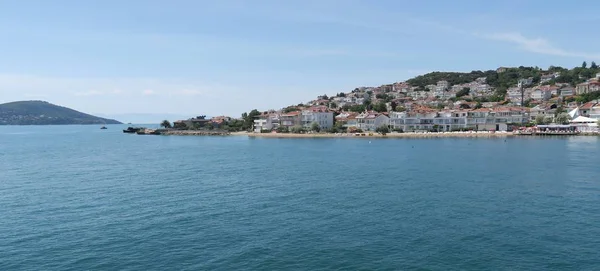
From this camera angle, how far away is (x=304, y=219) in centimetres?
1723

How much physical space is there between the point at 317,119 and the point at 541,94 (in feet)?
191

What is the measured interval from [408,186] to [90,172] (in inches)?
870

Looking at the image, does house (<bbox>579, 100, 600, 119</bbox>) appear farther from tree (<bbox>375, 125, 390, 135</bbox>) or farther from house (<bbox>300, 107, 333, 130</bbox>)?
house (<bbox>300, 107, 333, 130</bbox>)

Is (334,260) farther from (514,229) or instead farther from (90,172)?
(90,172)

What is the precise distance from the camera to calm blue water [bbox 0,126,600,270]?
1287cm

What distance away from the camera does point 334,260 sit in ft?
41.8

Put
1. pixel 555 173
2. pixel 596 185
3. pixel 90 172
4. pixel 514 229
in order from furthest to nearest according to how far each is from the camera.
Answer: pixel 90 172 → pixel 555 173 → pixel 596 185 → pixel 514 229

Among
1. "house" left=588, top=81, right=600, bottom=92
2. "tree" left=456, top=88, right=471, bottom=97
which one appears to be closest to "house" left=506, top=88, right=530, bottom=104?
"house" left=588, top=81, right=600, bottom=92

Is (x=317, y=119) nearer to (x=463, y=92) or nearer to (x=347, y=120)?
(x=347, y=120)

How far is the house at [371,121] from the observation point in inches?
3270

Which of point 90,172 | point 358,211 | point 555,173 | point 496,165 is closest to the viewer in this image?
point 358,211

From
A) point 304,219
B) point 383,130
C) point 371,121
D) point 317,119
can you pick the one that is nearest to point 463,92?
point 371,121

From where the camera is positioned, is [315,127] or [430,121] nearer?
[430,121]

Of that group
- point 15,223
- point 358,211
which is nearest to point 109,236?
point 15,223
